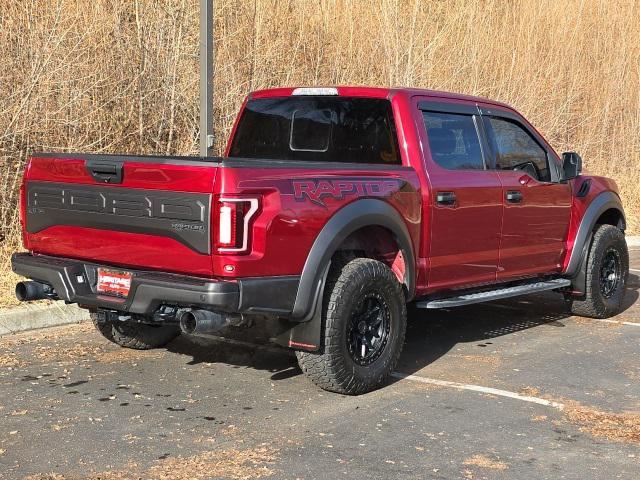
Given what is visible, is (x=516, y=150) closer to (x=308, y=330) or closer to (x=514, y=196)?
(x=514, y=196)

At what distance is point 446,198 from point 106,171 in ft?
7.41

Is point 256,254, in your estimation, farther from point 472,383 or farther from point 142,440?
point 472,383

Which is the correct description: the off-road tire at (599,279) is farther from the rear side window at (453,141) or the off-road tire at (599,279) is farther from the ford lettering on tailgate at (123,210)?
the ford lettering on tailgate at (123,210)

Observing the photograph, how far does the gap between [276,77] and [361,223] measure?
7.17 metres

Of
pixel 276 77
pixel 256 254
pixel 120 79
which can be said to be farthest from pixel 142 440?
pixel 276 77

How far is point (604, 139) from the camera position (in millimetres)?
16938

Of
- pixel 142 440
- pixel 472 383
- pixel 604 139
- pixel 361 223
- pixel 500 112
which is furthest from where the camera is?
pixel 604 139

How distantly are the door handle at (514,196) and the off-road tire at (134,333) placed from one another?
8.65 feet

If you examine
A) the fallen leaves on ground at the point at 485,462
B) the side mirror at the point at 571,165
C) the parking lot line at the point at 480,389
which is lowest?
the parking lot line at the point at 480,389

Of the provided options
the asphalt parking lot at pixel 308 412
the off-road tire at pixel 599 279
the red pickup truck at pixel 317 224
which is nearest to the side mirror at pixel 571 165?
the red pickup truck at pixel 317 224

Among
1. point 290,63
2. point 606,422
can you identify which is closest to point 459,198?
point 606,422

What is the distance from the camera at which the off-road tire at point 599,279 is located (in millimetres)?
7766

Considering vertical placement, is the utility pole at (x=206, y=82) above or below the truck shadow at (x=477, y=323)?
above

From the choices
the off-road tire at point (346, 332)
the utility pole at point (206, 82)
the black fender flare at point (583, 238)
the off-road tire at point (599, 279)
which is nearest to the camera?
the off-road tire at point (346, 332)
